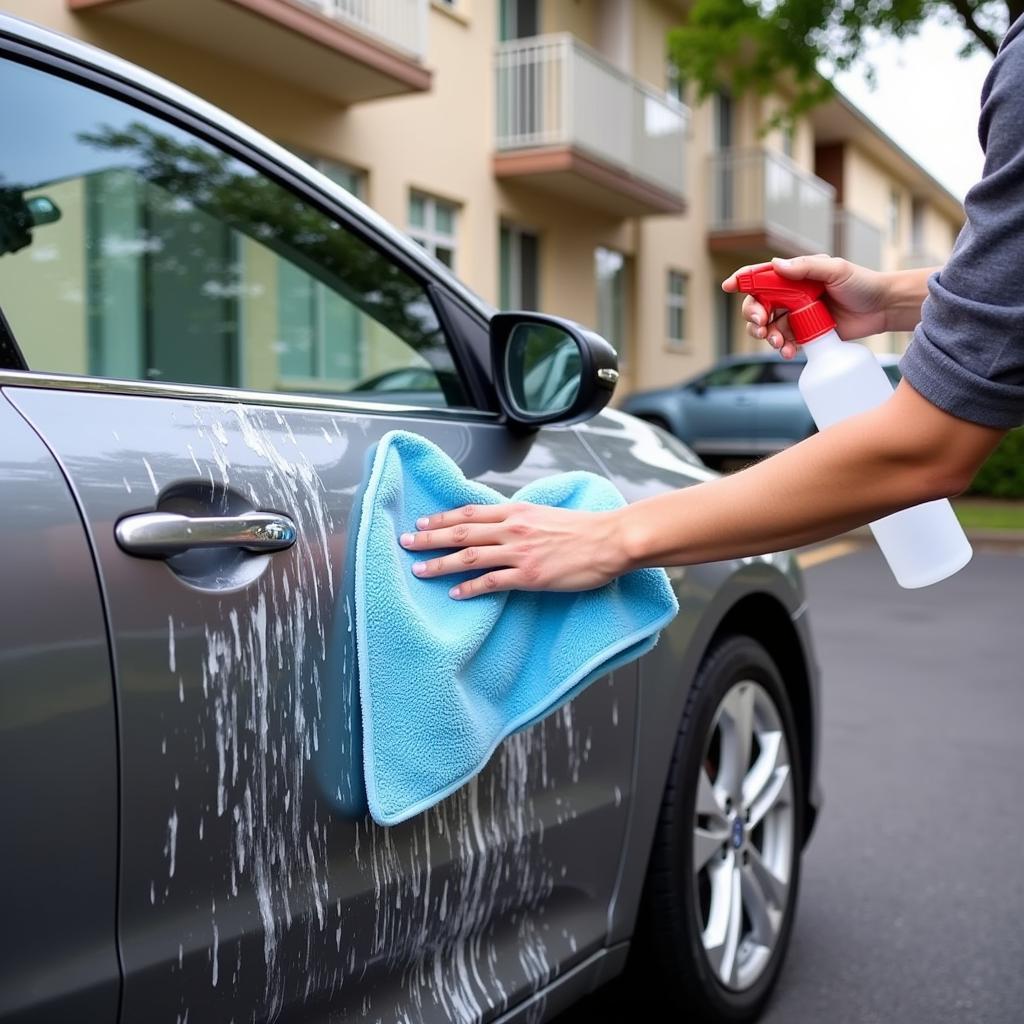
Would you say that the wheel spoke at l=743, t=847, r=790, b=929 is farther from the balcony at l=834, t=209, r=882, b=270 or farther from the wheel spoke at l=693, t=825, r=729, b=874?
the balcony at l=834, t=209, r=882, b=270

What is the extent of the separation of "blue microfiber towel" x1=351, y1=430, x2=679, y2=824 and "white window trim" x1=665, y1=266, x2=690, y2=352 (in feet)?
58.9

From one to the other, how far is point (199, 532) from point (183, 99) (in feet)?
2.08

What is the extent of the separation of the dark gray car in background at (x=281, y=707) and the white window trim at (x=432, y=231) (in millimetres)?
10723

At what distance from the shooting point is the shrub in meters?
17.1

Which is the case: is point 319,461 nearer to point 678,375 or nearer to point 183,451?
point 183,451

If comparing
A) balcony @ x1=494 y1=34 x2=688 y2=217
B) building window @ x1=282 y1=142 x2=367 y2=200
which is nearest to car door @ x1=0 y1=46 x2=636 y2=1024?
building window @ x1=282 y1=142 x2=367 y2=200

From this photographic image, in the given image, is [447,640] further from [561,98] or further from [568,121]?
[561,98]

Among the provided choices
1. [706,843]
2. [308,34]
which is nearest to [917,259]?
[308,34]

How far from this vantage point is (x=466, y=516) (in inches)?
63.4

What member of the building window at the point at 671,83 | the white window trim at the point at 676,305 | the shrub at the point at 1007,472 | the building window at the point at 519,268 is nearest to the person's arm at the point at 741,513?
the building window at the point at 519,268

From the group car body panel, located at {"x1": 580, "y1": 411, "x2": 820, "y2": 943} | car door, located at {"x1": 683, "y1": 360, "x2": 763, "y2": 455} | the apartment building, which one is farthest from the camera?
car door, located at {"x1": 683, "y1": 360, "x2": 763, "y2": 455}

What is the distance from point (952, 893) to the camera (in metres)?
3.38

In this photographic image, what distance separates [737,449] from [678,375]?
12.0 ft

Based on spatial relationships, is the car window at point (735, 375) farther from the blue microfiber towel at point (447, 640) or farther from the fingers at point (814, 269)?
the blue microfiber towel at point (447, 640)
